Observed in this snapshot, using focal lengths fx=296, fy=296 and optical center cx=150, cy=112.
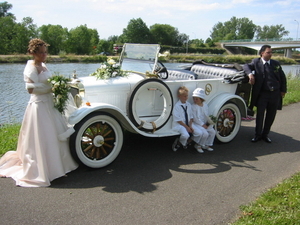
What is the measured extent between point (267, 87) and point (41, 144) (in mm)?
4495

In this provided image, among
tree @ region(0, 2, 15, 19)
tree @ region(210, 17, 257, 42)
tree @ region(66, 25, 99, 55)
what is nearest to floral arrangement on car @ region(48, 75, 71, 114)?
tree @ region(66, 25, 99, 55)

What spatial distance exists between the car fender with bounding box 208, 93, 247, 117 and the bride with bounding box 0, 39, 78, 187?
2.88 meters

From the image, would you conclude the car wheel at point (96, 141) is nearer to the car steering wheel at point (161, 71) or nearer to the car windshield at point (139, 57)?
the car steering wheel at point (161, 71)

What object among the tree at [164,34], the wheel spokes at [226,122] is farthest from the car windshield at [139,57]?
the tree at [164,34]

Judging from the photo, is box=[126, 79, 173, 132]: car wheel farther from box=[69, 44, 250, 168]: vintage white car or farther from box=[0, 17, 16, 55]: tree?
box=[0, 17, 16, 55]: tree

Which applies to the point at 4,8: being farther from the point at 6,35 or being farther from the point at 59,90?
the point at 59,90

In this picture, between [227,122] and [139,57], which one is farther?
[227,122]

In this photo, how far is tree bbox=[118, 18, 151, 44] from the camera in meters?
78.7

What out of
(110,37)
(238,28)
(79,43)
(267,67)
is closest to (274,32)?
(238,28)

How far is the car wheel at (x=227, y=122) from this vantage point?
237 inches

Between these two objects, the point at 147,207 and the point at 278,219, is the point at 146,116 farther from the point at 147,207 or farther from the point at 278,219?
the point at 278,219

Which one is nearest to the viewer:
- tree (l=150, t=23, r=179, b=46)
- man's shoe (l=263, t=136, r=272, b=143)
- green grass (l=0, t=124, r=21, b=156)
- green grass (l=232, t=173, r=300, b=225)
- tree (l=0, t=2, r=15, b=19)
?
green grass (l=232, t=173, r=300, b=225)

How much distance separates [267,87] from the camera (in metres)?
6.07

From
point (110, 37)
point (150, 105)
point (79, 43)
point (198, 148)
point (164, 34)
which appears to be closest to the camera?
point (150, 105)
